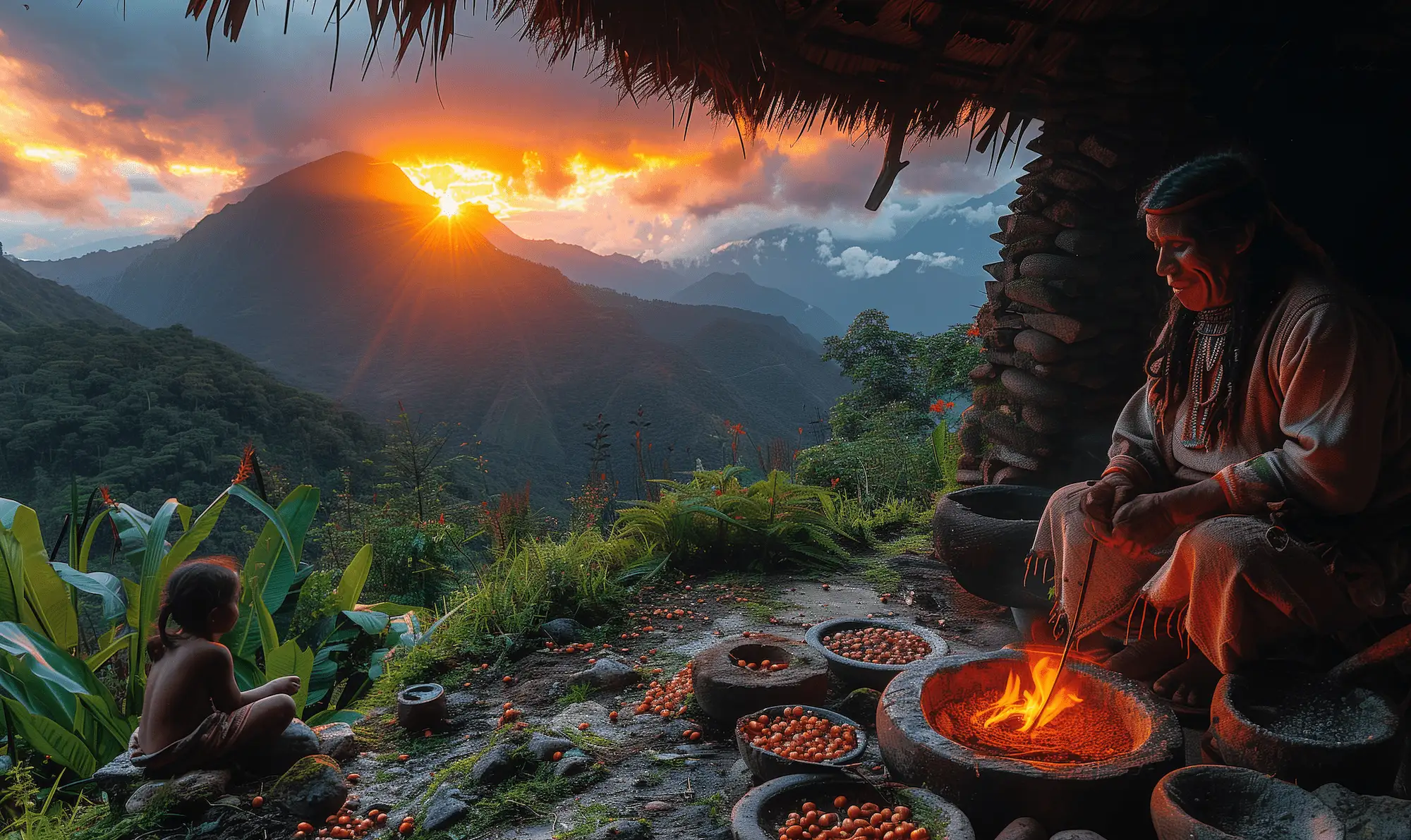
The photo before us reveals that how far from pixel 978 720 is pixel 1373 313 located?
1.32 meters

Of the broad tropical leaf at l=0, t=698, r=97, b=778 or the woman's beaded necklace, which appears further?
the broad tropical leaf at l=0, t=698, r=97, b=778

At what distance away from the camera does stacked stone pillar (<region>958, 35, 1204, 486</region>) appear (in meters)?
3.50

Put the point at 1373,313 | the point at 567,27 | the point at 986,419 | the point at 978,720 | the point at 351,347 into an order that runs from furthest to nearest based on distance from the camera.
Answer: the point at 351,347 → the point at 986,419 → the point at 567,27 → the point at 978,720 → the point at 1373,313

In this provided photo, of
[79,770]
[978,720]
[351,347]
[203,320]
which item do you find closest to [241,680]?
[79,770]

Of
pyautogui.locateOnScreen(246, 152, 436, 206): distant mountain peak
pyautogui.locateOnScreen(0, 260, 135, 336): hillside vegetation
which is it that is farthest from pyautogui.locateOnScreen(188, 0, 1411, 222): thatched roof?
pyautogui.locateOnScreen(246, 152, 436, 206): distant mountain peak

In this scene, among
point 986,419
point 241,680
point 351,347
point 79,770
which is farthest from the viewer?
point 351,347

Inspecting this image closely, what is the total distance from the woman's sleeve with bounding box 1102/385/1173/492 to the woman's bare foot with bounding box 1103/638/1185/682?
1.47 ft

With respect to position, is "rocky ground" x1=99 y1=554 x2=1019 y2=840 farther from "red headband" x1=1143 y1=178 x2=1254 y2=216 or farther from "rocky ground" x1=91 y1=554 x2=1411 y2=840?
"red headband" x1=1143 y1=178 x2=1254 y2=216

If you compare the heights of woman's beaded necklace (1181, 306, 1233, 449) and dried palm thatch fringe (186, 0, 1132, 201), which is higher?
dried palm thatch fringe (186, 0, 1132, 201)

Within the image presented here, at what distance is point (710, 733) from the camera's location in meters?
2.52

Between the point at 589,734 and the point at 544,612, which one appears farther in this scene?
the point at 544,612

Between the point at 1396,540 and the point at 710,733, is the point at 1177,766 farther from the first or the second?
the point at 710,733

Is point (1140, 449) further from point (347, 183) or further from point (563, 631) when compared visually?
point (347, 183)

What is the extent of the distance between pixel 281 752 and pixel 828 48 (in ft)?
11.5
